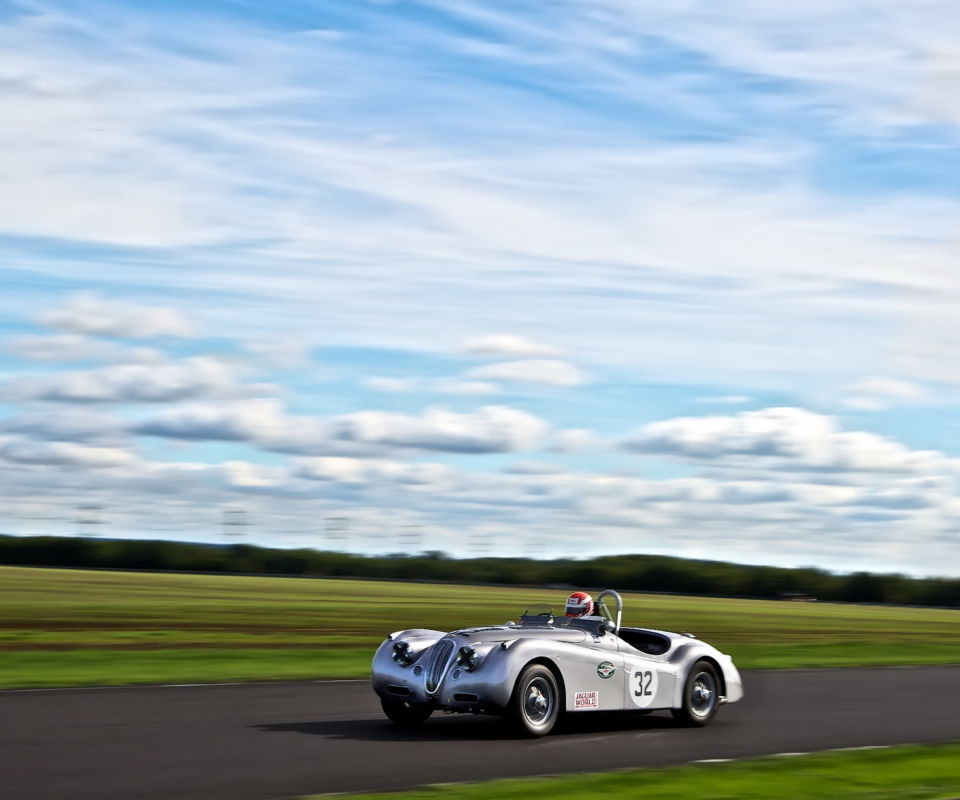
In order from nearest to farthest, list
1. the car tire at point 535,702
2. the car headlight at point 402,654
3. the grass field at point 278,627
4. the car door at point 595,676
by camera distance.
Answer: the car tire at point 535,702 < the car door at point 595,676 < the car headlight at point 402,654 < the grass field at point 278,627

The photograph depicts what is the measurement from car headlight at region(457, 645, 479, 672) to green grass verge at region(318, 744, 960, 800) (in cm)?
232

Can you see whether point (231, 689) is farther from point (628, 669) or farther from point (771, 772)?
point (771, 772)

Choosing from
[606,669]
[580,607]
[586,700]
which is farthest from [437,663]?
[580,607]

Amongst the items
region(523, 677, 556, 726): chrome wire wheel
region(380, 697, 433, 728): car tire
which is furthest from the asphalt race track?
region(523, 677, 556, 726): chrome wire wheel

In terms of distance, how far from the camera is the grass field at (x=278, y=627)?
22525 millimetres

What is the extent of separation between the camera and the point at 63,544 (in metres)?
102

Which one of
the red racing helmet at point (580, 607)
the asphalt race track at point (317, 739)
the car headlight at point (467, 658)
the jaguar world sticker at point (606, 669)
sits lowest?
the asphalt race track at point (317, 739)

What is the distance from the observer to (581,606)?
14367 mm

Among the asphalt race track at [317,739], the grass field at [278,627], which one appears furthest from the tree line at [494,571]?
the asphalt race track at [317,739]

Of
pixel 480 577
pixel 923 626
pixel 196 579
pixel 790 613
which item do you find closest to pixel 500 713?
pixel 923 626

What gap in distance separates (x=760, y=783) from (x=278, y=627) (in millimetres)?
28589

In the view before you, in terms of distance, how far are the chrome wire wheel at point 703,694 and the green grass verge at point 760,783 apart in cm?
251

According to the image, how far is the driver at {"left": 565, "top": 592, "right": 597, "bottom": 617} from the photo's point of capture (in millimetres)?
14359

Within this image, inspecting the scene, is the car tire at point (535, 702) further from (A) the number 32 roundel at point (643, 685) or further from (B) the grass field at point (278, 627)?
(B) the grass field at point (278, 627)
